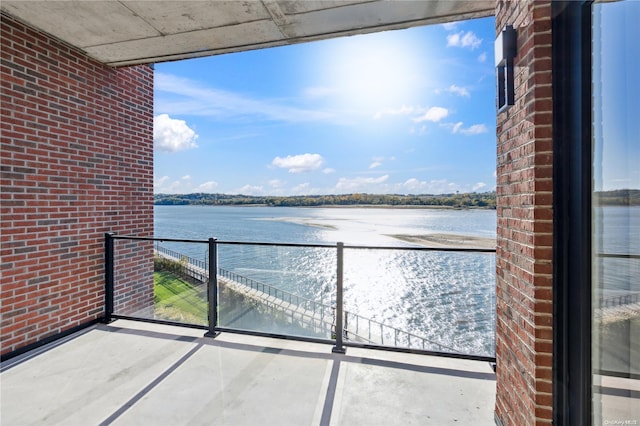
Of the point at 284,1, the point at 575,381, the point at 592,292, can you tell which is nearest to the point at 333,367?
the point at 575,381

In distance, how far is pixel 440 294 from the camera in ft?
12.9

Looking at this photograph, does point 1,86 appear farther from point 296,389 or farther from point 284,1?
point 296,389

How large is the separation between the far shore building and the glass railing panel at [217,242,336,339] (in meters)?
1.36

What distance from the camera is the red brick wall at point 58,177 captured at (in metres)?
2.74

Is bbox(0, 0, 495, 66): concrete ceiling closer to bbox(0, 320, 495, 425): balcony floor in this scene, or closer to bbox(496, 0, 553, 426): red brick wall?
bbox(496, 0, 553, 426): red brick wall

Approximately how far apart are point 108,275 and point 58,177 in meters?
1.21

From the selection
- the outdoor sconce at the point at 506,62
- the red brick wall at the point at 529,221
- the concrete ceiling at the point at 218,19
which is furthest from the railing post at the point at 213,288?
the outdoor sconce at the point at 506,62

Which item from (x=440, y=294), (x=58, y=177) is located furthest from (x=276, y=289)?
(x=58, y=177)

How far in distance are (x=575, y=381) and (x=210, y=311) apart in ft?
9.59

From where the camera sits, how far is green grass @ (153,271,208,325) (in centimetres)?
359

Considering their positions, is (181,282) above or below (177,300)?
above

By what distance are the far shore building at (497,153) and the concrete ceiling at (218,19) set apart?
0.06ft

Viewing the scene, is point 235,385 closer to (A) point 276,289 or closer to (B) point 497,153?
(B) point 497,153

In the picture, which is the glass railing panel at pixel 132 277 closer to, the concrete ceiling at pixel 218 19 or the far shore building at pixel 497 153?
the far shore building at pixel 497 153
